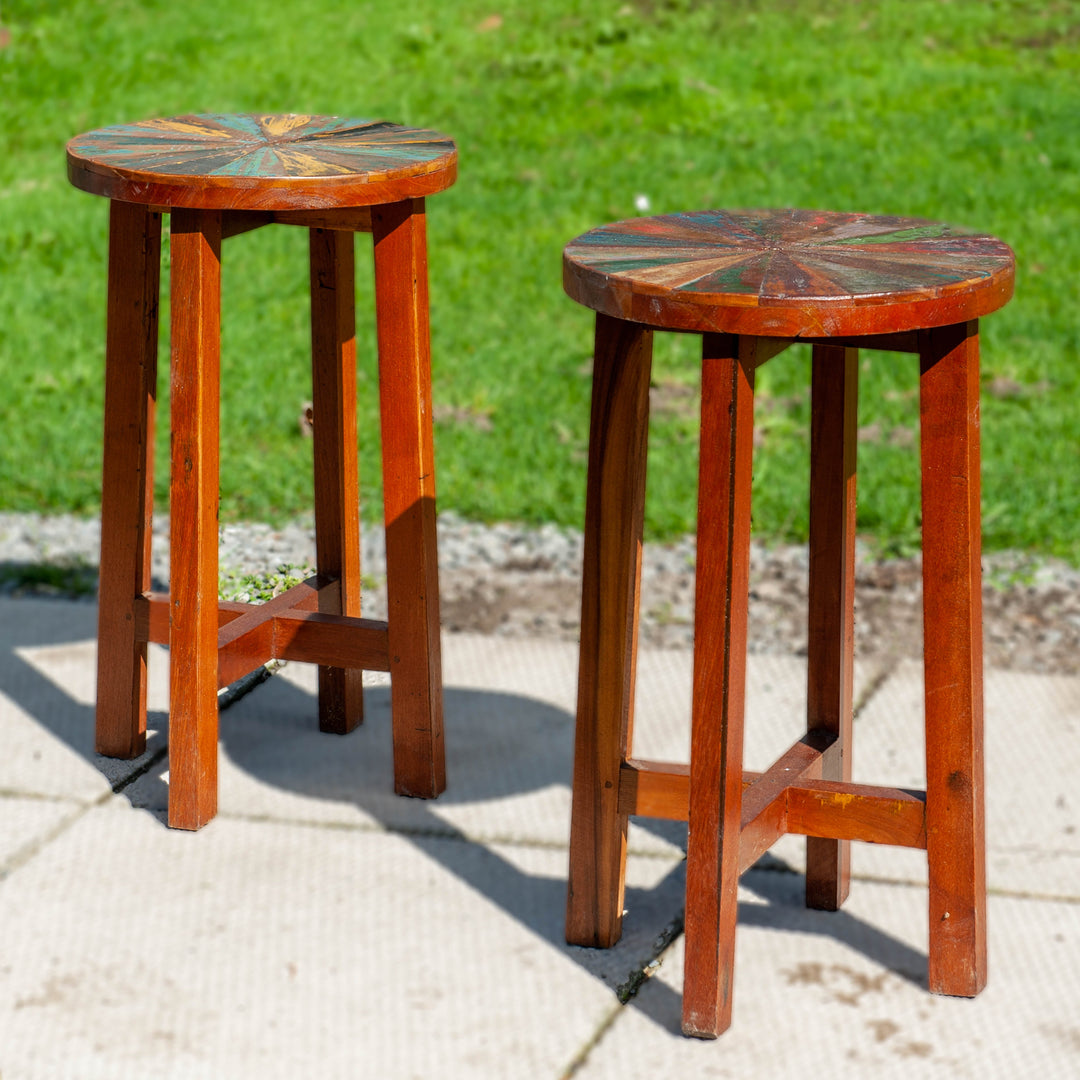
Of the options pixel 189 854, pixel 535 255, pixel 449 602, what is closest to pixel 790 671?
pixel 449 602

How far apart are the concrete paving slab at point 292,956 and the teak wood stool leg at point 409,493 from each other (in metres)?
0.23

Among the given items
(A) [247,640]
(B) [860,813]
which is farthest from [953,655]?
(A) [247,640]

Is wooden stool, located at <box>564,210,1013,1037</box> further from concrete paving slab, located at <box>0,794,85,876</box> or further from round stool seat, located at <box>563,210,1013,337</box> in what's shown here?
concrete paving slab, located at <box>0,794,85,876</box>

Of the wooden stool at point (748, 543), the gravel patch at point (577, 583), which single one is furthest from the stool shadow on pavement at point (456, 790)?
the gravel patch at point (577, 583)

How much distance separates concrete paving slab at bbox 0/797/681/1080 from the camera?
97.7 inches

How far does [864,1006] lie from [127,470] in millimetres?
1708

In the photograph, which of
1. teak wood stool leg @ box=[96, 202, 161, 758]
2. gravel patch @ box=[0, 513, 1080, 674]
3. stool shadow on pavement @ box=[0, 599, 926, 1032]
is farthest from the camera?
gravel patch @ box=[0, 513, 1080, 674]

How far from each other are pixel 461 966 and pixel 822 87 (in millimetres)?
7127

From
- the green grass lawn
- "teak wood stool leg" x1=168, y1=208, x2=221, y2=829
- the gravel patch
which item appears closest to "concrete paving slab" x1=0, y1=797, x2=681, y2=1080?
"teak wood stool leg" x1=168, y1=208, x2=221, y2=829

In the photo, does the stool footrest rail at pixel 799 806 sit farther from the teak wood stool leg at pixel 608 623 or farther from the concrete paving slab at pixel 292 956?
the concrete paving slab at pixel 292 956

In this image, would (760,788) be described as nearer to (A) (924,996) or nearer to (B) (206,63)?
(A) (924,996)

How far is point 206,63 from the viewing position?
368 inches

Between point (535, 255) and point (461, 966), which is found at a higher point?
point (535, 255)

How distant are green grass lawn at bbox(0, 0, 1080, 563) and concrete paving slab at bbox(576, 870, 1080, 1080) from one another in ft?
6.20
